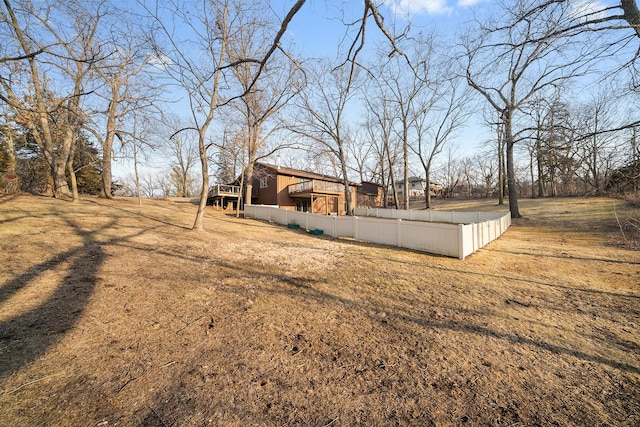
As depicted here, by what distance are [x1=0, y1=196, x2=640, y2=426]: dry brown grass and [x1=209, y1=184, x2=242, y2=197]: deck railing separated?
791 inches

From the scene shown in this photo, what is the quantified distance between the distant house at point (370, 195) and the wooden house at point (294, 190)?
861 cm

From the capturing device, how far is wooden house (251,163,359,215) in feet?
77.5

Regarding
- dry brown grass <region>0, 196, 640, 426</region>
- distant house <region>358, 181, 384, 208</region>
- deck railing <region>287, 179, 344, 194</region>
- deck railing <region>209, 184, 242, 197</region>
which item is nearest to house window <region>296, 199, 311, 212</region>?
deck railing <region>287, 179, 344, 194</region>

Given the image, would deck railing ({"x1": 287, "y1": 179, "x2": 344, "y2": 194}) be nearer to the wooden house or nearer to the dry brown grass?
the wooden house

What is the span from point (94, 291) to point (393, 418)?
4810mm

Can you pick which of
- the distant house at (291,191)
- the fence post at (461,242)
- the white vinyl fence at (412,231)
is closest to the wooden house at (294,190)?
the distant house at (291,191)

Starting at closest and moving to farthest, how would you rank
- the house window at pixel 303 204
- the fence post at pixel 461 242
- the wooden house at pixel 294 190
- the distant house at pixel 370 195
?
the fence post at pixel 461 242 → the wooden house at pixel 294 190 → the house window at pixel 303 204 → the distant house at pixel 370 195

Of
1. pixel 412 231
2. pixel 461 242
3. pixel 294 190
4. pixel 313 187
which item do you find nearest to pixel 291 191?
pixel 294 190

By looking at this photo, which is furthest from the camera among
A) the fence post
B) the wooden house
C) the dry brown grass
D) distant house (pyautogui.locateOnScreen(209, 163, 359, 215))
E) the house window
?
the house window

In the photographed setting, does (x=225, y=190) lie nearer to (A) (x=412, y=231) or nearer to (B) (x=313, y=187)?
(B) (x=313, y=187)

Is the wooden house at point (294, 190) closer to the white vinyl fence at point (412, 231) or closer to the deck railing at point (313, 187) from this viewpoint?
the deck railing at point (313, 187)

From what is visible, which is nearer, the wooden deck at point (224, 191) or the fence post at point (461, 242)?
the fence post at point (461, 242)

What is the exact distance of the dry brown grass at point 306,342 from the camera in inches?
77.1

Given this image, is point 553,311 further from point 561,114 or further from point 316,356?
point 561,114
